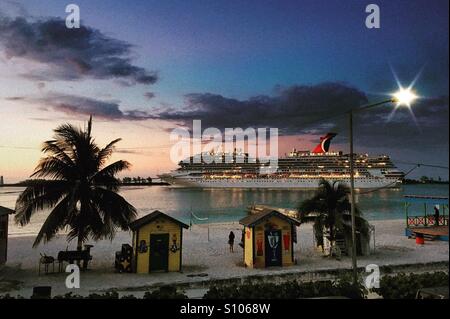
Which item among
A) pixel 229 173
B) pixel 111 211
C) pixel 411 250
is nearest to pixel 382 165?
pixel 229 173

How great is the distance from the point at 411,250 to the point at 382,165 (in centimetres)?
9057

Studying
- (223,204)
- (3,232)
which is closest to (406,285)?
(3,232)

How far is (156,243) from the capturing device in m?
12.4

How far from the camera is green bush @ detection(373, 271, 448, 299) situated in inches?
305

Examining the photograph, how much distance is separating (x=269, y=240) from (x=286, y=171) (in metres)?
89.9

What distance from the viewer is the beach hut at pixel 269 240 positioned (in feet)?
43.2

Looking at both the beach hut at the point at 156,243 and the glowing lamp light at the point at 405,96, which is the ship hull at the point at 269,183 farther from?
the glowing lamp light at the point at 405,96

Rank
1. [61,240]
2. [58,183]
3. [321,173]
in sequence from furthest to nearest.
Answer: [321,173], [61,240], [58,183]

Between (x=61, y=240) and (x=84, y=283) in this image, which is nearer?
(x=84, y=283)

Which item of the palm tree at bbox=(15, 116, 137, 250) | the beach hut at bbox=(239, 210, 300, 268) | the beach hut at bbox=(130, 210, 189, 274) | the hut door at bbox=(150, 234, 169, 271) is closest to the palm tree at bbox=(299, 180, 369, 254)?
the beach hut at bbox=(239, 210, 300, 268)

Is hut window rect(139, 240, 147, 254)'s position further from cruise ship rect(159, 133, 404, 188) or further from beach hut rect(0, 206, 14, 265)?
cruise ship rect(159, 133, 404, 188)

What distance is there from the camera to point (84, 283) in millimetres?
10984

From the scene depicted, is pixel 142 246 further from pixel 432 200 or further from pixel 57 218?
pixel 432 200
